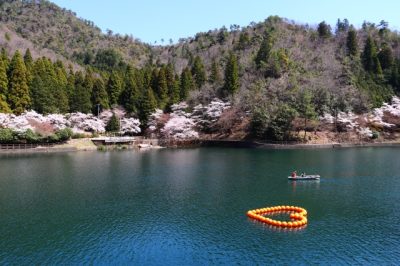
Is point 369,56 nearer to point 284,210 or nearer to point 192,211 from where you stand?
point 284,210

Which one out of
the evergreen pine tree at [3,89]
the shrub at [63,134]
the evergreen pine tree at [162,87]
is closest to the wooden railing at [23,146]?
the shrub at [63,134]

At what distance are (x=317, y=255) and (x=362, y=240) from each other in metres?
3.82

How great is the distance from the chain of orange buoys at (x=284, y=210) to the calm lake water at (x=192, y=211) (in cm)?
62

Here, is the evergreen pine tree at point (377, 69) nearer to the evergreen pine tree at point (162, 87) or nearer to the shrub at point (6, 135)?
the evergreen pine tree at point (162, 87)

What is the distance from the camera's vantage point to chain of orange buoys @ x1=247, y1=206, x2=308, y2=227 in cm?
2516

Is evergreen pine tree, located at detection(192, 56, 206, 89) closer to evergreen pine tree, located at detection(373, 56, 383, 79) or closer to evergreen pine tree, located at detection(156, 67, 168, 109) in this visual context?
evergreen pine tree, located at detection(156, 67, 168, 109)

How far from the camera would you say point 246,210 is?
93.1ft

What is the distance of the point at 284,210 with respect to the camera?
1121 inches

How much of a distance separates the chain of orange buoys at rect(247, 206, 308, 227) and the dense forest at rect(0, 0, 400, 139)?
36631mm

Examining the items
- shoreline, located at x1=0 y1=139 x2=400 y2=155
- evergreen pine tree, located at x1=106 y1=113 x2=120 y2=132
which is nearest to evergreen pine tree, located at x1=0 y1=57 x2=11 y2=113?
shoreline, located at x1=0 y1=139 x2=400 y2=155

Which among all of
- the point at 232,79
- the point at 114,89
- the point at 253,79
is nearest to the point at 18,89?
the point at 114,89

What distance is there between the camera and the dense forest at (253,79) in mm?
67625

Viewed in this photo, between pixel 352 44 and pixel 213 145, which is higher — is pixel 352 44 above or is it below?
above

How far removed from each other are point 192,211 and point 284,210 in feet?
22.1
